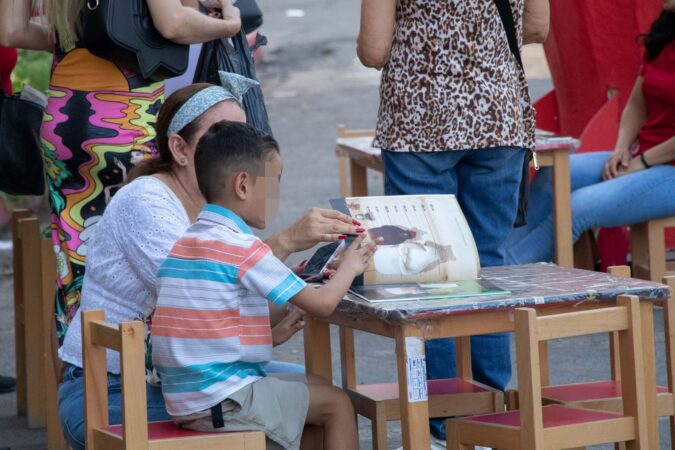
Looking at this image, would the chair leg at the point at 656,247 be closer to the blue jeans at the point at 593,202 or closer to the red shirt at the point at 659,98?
the blue jeans at the point at 593,202

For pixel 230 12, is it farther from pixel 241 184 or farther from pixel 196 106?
pixel 241 184

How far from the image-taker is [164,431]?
9.78 feet

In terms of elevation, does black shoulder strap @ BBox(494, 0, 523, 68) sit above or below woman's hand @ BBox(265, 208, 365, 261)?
above

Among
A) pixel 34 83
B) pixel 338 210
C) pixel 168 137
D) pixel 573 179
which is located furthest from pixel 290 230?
pixel 34 83

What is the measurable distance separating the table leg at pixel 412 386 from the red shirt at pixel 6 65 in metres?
2.43

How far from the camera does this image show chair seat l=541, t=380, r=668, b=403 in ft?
11.1

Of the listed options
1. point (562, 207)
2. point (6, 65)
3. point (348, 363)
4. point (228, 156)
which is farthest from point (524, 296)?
point (562, 207)

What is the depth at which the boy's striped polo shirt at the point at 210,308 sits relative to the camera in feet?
9.52

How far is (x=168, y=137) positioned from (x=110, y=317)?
1.61 ft

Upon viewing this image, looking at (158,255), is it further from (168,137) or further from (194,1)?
(194,1)

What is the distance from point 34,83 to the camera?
334 inches

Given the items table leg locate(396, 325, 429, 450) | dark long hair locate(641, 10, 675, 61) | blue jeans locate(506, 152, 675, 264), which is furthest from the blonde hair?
dark long hair locate(641, 10, 675, 61)

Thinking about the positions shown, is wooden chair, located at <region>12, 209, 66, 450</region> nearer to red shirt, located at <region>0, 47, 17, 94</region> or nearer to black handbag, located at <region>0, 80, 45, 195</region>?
black handbag, located at <region>0, 80, 45, 195</region>

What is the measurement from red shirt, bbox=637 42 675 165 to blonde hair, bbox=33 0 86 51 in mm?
2922
